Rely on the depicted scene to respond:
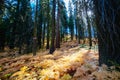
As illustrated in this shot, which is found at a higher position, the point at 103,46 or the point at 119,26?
the point at 119,26

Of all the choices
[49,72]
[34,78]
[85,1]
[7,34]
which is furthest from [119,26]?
[7,34]

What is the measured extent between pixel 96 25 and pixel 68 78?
2.16 meters

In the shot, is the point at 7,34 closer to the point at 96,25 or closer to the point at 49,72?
the point at 49,72

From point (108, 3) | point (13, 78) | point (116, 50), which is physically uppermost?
point (108, 3)

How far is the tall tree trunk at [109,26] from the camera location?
4061 mm

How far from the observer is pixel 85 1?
165 inches

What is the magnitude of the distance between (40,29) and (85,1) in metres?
28.0

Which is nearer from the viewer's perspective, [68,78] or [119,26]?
[119,26]

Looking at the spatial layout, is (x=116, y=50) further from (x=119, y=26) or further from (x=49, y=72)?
(x=49, y=72)

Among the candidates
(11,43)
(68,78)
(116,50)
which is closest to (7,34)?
(11,43)

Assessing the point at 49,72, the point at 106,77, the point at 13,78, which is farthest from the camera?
the point at 13,78

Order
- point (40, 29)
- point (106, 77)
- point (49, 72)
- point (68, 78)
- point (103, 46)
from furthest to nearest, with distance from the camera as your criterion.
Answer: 1. point (40, 29)
2. point (49, 72)
3. point (68, 78)
4. point (103, 46)
5. point (106, 77)

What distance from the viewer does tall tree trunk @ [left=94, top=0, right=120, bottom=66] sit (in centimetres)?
406

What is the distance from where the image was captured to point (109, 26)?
13.3 ft
